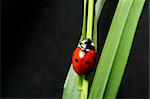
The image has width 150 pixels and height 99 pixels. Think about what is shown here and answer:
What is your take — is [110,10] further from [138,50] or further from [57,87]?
[57,87]

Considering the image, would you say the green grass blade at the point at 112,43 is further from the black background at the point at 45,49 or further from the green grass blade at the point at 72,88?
the black background at the point at 45,49

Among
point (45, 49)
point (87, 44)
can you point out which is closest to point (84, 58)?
point (87, 44)

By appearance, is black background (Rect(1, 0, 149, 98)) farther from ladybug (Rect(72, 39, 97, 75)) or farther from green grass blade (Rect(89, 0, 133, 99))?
green grass blade (Rect(89, 0, 133, 99))

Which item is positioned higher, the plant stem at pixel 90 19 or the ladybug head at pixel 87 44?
the plant stem at pixel 90 19

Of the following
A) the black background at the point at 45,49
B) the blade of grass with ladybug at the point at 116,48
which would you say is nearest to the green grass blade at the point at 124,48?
the blade of grass with ladybug at the point at 116,48

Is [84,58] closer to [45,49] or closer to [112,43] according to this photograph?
[112,43]

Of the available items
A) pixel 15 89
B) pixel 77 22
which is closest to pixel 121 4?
pixel 77 22
